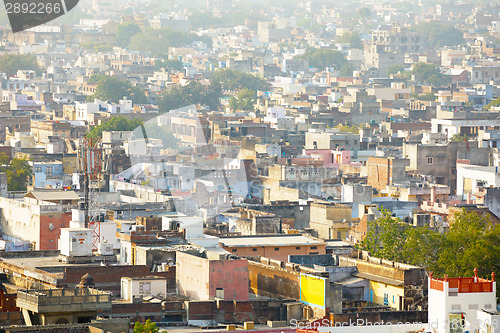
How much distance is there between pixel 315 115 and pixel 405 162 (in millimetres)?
40118

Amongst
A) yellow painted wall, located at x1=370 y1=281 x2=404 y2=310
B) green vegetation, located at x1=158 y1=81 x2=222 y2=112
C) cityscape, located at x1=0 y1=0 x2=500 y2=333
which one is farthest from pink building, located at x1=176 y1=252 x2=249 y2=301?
green vegetation, located at x1=158 y1=81 x2=222 y2=112

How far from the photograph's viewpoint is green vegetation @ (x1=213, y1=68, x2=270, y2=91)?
146 meters

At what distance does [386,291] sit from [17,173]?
94.8ft

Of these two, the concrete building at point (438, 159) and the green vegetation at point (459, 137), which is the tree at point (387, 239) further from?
the green vegetation at point (459, 137)

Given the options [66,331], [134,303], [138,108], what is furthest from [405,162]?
[138,108]

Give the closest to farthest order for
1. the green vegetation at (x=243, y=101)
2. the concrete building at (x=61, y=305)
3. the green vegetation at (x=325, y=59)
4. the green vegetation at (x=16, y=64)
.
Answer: the concrete building at (x=61, y=305)
the green vegetation at (x=243, y=101)
the green vegetation at (x=16, y=64)
the green vegetation at (x=325, y=59)

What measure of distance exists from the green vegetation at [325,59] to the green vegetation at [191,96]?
1939 inches

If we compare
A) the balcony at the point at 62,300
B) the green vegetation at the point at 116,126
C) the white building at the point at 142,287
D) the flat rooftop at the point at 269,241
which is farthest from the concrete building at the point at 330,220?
the green vegetation at the point at 116,126

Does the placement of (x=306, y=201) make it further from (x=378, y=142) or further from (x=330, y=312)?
(x=378, y=142)

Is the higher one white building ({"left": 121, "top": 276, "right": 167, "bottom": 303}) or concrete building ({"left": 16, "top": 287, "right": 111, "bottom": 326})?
concrete building ({"left": 16, "top": 287, "right": 111, "bottom": 326})

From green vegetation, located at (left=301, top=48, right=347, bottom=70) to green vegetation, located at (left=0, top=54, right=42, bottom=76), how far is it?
3700cm

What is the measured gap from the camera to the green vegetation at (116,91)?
124 meters

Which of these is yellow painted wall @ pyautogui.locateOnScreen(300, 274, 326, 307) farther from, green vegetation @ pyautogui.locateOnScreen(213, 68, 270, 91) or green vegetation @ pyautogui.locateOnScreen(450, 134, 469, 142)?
green vegetation @ pyautogui.locateOnScreen(213, 68, 270, 91)

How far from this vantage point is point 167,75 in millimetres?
152625
